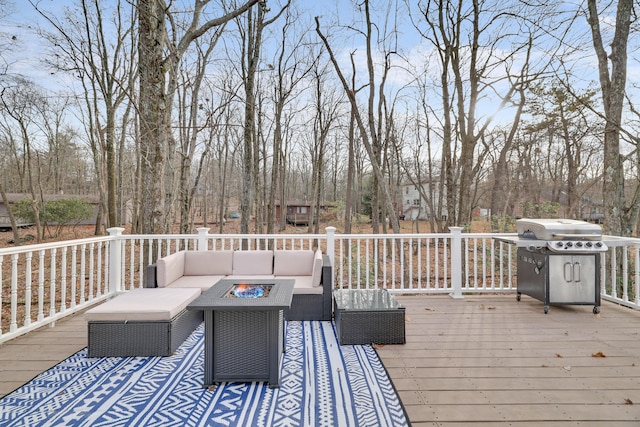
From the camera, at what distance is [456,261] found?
4559mm

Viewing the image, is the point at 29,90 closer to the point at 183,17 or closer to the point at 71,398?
the point at 183,17

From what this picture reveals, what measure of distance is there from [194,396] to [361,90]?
27.2 ft

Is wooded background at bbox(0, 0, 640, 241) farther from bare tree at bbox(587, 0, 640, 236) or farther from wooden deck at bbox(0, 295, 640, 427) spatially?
wooden deck at bbox(0, 295, 640, 427)

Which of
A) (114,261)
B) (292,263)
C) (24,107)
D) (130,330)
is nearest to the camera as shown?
(130,330)

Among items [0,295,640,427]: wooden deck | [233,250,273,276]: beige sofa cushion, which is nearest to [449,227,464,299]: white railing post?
[0,295,640,427]: wooden deck

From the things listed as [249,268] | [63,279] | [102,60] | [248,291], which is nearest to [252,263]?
[249,268]

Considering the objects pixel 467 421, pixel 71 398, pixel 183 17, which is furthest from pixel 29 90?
pixel 467 421

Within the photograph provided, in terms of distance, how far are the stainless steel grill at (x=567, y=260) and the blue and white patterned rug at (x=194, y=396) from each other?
98.5 inches

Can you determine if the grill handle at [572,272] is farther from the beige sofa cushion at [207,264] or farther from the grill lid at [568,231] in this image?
the beige sofa cushion at [207,264]

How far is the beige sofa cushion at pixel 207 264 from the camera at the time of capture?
412 cm

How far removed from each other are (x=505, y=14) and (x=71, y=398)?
30.2ft

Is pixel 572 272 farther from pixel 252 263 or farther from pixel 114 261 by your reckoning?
pixel 114 261

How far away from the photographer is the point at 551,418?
190 cm

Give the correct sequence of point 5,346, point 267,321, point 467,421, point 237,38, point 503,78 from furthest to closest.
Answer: point 237,38 < point 503,78 < point 5,346 < point 267,321 < point 467,421
